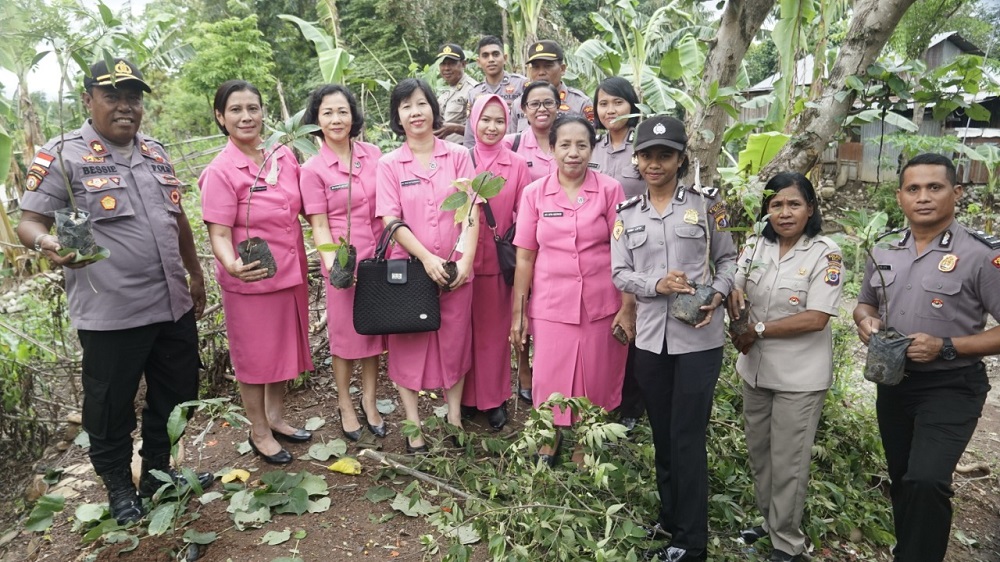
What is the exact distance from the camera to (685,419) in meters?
2.65

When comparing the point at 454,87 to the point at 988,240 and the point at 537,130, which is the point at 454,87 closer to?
the point at 537,130

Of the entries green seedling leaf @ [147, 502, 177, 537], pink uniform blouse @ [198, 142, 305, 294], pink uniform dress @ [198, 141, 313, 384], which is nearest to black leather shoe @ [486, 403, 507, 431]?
pink uniform dress @ [198, 141, 313, 384]

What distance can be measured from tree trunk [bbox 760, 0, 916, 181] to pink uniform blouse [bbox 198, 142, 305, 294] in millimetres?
2687

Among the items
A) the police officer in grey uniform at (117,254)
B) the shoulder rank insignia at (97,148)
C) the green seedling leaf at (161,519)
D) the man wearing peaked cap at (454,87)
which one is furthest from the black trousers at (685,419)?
the man wearing peaked cap at (454,87)

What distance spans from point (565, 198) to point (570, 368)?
2.70 ft

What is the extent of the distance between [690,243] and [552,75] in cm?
231

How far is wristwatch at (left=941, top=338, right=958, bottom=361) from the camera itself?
2488mm

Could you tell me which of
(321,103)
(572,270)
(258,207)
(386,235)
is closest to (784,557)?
(572,270)

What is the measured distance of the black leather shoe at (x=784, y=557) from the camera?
2.91m

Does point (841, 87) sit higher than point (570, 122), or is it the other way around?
point (841, 87)

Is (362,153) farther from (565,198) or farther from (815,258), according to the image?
(815,258)

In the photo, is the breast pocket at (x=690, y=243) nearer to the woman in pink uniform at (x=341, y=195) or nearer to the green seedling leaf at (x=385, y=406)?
the woman in pink uniform at (x=341, y=195)

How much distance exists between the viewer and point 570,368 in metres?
3.21

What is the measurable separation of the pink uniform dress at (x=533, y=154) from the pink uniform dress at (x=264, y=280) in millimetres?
1272
